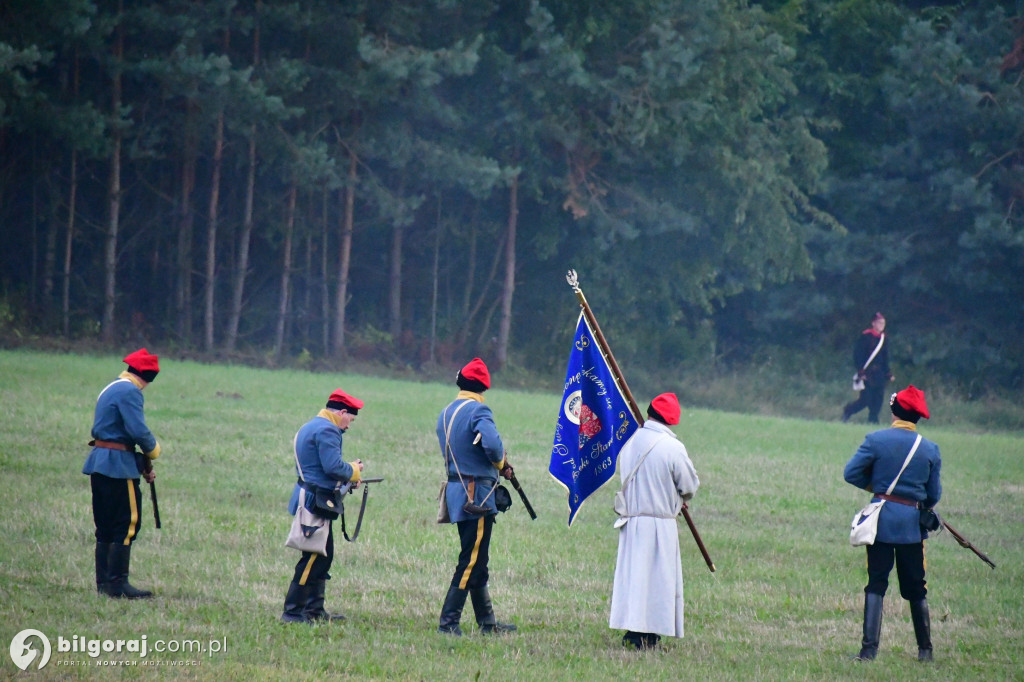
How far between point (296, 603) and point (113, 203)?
77.1ft

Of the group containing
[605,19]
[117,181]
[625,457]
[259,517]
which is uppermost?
[605,19]

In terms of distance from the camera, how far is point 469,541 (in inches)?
352

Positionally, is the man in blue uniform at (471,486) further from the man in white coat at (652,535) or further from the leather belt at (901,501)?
the leather belt at (901,501)

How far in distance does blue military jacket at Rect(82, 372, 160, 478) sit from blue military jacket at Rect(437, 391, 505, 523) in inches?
86.0

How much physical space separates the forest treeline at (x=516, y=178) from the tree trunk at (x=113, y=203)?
Answer: 8 cm

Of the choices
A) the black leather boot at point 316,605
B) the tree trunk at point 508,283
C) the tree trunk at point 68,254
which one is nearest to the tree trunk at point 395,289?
the tree trunk at point 508,283

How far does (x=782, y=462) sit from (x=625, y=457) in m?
10.8

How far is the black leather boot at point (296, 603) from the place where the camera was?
29.1ft

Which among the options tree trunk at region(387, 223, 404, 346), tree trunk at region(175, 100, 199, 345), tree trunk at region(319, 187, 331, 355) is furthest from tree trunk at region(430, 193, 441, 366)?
tree trunk at region(175, 100, 199, 345)

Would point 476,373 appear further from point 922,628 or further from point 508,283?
point 508,283

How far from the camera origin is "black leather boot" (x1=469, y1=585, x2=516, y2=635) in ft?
29.6

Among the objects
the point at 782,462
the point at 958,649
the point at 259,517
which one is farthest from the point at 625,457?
the point at 782,462

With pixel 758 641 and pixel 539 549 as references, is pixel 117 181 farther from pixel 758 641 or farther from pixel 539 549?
pixel 758 641

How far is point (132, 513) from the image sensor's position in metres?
9.18
